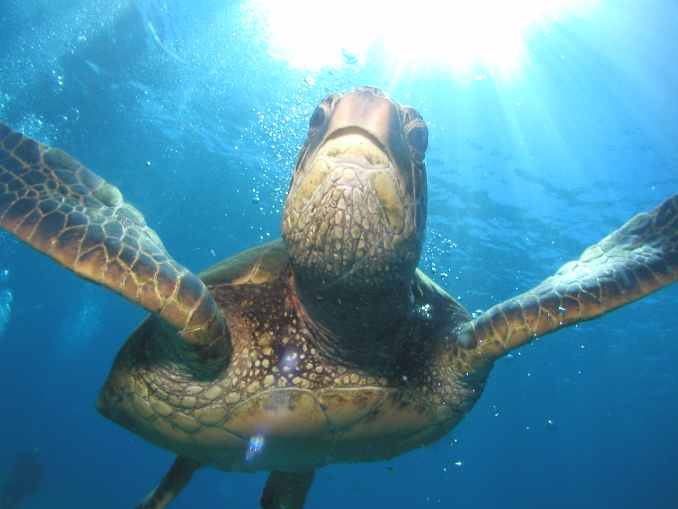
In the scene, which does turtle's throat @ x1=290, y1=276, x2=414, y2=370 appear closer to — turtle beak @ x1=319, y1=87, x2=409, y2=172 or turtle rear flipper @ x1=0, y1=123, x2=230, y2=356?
turtle rear flipper @ x1=0, y1=123, x2=230, y2=356

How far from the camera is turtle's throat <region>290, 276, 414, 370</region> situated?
8.87 feet

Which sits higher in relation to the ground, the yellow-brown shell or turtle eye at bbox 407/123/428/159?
turtle eye at bbox 407/123/428/159

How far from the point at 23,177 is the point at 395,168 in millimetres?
2148

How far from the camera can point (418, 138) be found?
2555 millimetres

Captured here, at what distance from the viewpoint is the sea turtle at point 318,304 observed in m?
2.29

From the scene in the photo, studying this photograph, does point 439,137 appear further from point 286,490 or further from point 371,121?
point 371,121

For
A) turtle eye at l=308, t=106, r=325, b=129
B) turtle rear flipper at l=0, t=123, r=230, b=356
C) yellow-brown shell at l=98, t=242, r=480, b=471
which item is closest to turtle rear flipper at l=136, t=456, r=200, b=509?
yellow-brown shell at l=98, t=242, r=480, b=471

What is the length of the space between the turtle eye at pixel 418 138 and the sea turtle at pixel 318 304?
1 centimetres

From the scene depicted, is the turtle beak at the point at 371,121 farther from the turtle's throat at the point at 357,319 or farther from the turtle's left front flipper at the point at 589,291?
the turtle's left front flipper at the point at 589,291

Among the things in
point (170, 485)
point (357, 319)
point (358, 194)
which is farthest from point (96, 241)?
point (170, 485)

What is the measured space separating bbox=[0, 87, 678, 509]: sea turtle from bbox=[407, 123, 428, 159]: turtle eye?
1 cm

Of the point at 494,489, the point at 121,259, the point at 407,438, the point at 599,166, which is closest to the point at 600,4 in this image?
the point at 599,166

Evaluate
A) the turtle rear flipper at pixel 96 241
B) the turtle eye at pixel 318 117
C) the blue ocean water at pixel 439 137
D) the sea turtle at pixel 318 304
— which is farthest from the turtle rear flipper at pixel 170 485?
the turtle eye at pixel 318 117

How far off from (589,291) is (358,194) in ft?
5.96
